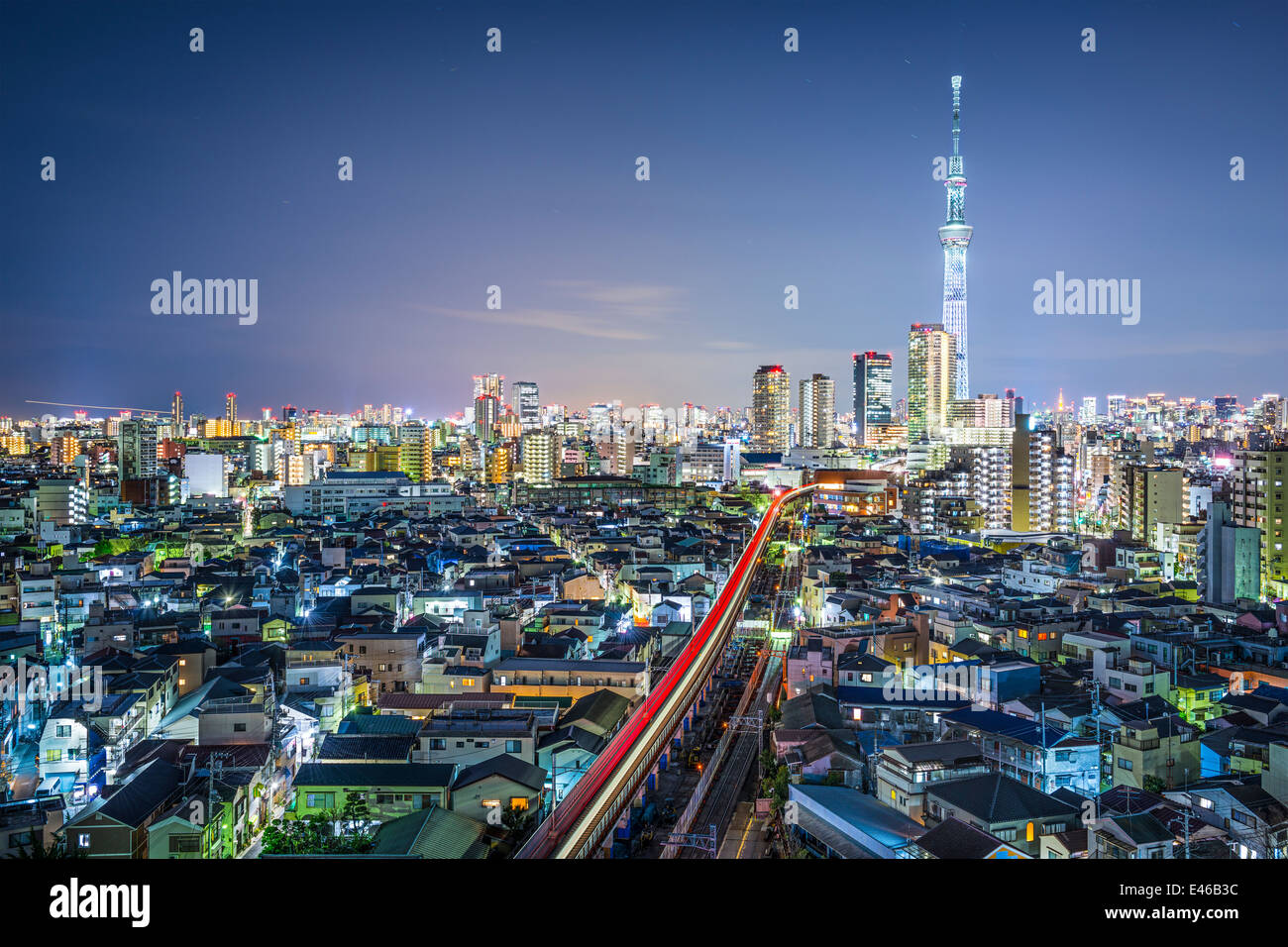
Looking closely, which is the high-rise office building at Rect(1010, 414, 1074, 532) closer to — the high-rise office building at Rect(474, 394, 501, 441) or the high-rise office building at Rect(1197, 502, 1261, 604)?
the high-rise office building at Rect(1197, 502, 1261, 604)

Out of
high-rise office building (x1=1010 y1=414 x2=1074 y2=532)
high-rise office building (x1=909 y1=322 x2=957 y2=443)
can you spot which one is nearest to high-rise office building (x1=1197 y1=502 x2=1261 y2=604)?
high-rise office building (x1=1010 y1=414 x2=1074 y2=532)

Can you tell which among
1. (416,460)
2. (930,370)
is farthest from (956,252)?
(416,460)

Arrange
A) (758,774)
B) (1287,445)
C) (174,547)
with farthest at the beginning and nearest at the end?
(174,547)
(1287,445)
(758,774)

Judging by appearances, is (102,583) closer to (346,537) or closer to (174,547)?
(174,547)
